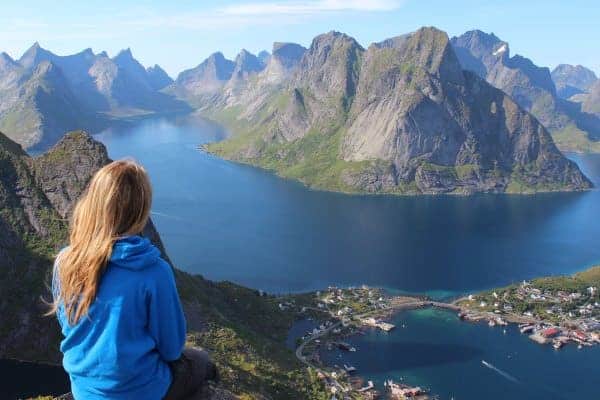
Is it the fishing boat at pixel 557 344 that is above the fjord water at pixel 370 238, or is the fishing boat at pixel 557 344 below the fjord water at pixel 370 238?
below

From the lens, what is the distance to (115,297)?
17.7 ft

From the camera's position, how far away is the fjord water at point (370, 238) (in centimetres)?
11469

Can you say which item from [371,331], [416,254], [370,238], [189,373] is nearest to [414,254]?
[416,254]

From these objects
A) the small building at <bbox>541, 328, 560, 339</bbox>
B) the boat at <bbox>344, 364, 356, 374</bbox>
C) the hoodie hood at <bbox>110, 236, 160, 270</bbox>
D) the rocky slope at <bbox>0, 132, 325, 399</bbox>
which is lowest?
the boat at <bbox>344, 364, 356, 374</bbox>

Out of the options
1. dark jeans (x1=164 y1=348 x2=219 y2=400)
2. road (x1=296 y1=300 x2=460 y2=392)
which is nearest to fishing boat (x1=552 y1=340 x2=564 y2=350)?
road (x1=296 y1=300 x2=460 y2=392)

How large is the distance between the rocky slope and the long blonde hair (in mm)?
42707

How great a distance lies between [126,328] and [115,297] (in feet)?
1.13

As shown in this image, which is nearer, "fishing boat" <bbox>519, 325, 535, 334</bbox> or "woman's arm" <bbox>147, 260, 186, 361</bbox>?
"woman's arm" <bbox>147, 260, 186, 361</bbox>

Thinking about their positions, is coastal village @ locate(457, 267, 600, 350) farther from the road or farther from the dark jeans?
the dark jeans

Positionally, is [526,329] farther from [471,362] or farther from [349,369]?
[349,369]

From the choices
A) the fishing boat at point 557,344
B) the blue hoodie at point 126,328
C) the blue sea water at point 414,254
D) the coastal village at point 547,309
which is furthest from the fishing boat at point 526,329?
the blue hoodie at point 126,328

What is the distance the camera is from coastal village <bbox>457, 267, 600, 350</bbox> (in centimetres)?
8788

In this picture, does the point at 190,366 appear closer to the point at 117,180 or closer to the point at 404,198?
the point at 117,180

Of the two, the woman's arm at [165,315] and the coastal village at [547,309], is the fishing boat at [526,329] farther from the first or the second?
the woman's arm at [165,315]
